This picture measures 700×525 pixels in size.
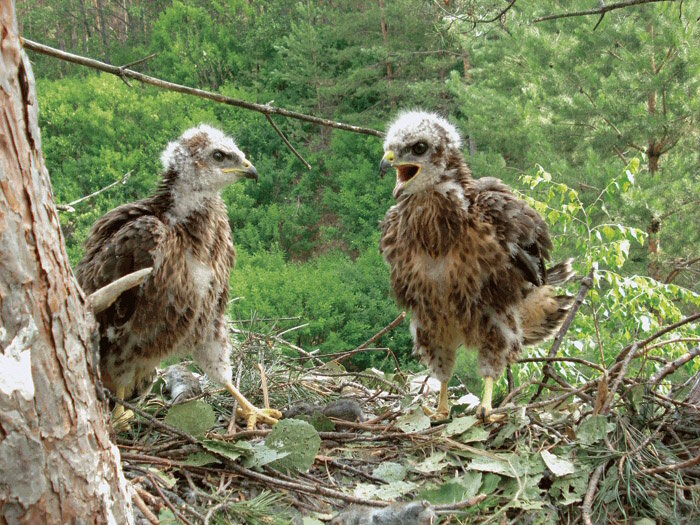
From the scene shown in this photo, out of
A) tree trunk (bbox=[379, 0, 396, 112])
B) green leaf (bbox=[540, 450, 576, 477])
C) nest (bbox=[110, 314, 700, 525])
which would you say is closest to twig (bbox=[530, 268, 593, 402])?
nest (bbox=[110, 314, 700, 525])

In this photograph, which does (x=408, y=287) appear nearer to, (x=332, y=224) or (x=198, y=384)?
(x=198, y=384)

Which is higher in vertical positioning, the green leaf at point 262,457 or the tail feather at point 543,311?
the tail feather at point 543,311

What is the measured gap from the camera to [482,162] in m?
6.76

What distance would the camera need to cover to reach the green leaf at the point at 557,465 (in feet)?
5.87

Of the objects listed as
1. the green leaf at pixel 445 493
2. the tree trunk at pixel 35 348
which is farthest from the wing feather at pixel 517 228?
the tree trunk at pixel 35 348

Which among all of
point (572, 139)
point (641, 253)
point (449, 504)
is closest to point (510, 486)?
point (449, 504)

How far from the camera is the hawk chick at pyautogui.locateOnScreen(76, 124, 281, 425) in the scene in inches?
82.6

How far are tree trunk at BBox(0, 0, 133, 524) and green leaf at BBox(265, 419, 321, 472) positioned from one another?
79 cm

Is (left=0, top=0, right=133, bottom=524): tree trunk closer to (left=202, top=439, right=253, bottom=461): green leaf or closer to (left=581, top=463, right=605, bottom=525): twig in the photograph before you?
(left=202, top=439, right=253, bottom=461): green leaf

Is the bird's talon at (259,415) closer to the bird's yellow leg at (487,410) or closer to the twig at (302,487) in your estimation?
the twig at (302,487)

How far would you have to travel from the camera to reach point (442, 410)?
7.93ft

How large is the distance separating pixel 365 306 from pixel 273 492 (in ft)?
23.6

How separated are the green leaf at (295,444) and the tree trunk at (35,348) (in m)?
0.79

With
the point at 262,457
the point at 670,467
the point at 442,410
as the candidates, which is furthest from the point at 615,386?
the point at 262,457
